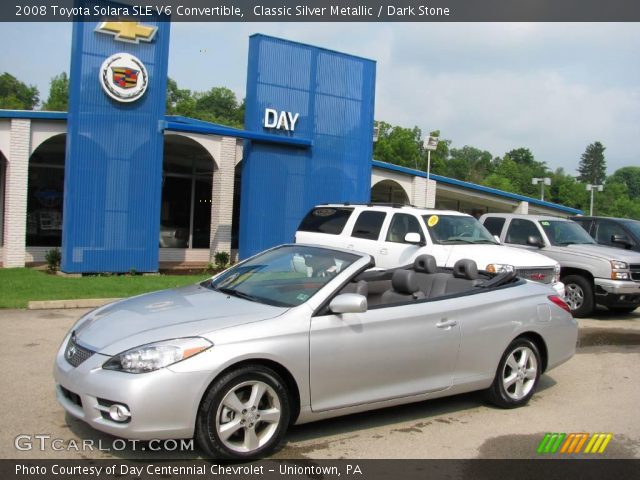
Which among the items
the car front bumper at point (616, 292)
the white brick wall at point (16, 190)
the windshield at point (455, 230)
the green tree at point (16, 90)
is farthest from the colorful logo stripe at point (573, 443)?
the green tree at point (16, 90)

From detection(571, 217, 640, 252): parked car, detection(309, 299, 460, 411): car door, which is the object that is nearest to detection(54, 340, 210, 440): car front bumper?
detection(309, 299, 460, 411): car door

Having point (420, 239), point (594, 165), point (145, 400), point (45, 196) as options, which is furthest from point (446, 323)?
point (594, 165)

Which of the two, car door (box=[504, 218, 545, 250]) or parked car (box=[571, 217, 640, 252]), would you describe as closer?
car door (box=[504, 218, 545, 250])

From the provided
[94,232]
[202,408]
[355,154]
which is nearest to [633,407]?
[202,408]

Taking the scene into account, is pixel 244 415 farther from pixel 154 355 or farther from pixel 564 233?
pixel 564 233

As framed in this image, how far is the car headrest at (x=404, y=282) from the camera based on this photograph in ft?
18.9

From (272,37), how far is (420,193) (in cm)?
914

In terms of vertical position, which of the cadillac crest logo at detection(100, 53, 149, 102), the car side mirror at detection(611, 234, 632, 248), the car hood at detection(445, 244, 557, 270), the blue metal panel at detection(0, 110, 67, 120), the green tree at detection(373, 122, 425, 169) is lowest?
the car hood at detection(445, 244, 557, 270)

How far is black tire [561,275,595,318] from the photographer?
12.1 metres

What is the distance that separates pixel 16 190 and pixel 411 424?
42.8 ft

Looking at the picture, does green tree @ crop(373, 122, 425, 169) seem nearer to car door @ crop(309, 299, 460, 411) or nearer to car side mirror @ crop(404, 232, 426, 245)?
car side mirror @ crop(404, 232, 426, 245)

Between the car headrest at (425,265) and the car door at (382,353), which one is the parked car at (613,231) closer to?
the car headrest at (425,265)

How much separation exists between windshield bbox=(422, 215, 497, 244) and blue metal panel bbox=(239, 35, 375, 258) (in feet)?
21.6

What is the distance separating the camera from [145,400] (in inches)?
160
